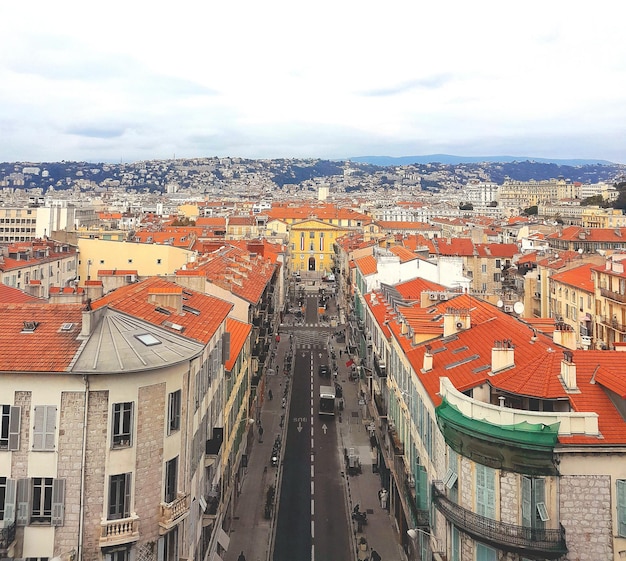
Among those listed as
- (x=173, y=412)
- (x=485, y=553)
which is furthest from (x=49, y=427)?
(x=485, y=553)

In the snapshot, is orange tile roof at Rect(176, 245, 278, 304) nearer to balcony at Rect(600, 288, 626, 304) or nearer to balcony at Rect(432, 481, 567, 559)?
balcony at Rect(432, 481, 567, 559)

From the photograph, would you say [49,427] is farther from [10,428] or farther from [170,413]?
[170,413]

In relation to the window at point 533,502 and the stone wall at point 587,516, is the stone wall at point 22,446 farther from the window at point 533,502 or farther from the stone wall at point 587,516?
the stone wall at point 587,516

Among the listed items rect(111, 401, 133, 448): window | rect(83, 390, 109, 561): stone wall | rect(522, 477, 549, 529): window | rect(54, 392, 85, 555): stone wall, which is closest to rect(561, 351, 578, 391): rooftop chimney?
rect(522, 477, 549, 529): window

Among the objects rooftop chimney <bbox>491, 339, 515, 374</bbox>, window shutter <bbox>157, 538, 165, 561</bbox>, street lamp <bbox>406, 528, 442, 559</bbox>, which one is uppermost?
rooftop chimney <bbox>491, 339, 515, 374</bbox>

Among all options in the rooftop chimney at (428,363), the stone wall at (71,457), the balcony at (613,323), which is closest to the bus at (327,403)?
the balcony at (613,323)

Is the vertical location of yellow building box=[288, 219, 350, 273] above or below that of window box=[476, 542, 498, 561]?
above
